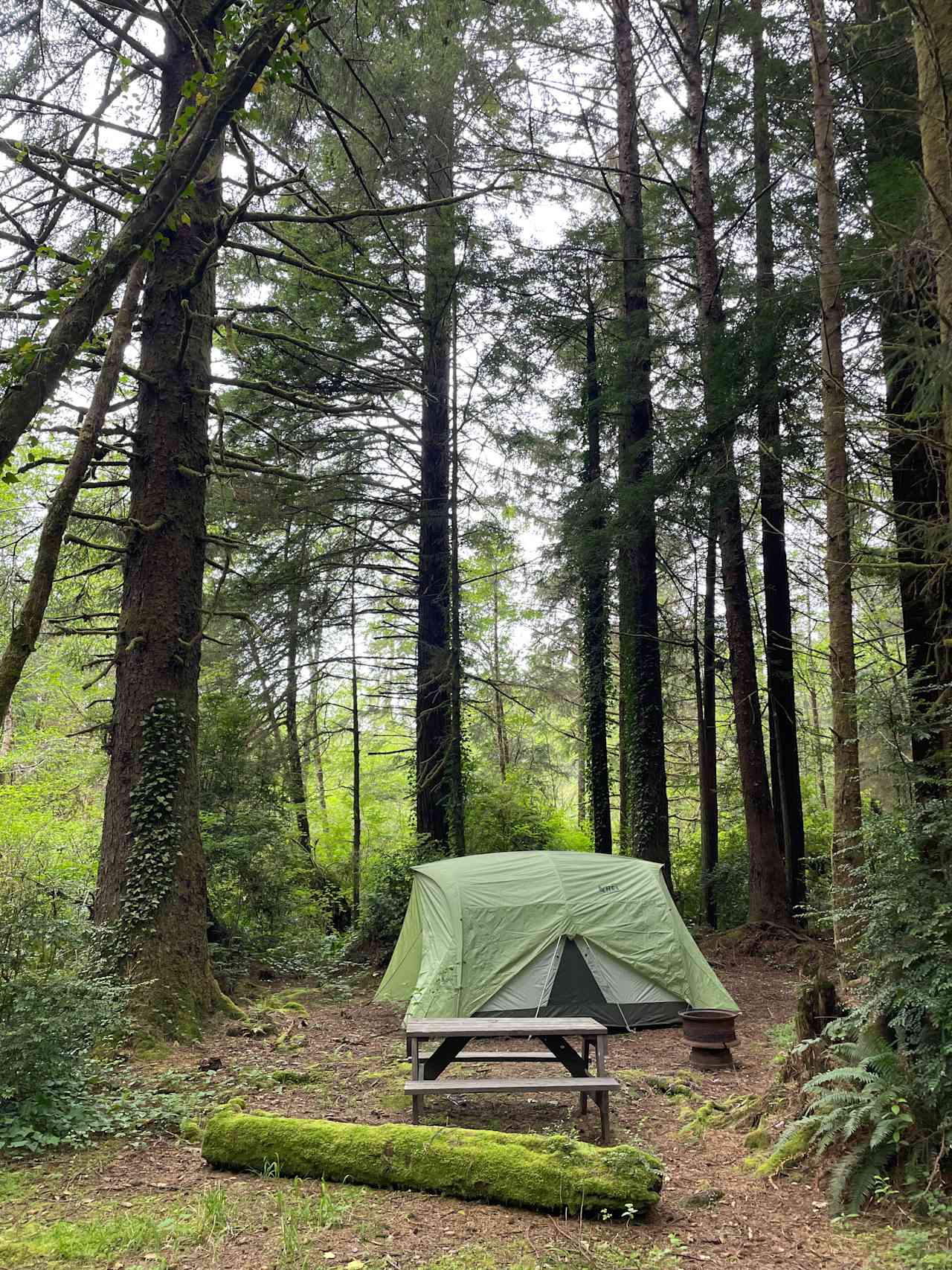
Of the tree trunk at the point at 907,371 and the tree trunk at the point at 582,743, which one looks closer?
the tree trunk at the point at 907,371

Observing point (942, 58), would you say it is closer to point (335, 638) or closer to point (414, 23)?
point (414, 23)

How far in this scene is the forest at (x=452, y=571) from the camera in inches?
161

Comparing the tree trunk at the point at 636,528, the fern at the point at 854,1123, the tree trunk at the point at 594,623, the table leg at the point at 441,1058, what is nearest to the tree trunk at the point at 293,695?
the tree trunk at the point at 594,623

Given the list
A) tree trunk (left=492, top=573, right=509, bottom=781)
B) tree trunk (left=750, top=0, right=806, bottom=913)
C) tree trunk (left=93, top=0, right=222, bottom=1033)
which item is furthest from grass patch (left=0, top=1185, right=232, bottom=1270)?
tree trunk (left=492, top=573, right=509, bottom=781)

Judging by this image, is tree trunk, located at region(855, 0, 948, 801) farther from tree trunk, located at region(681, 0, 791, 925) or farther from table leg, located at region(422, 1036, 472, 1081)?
table leg, located at region(422, 1036, 472, 1081)

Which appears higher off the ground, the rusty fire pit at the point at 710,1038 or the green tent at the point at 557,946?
the green tent at the point at 557,946

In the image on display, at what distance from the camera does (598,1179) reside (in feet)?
13.2

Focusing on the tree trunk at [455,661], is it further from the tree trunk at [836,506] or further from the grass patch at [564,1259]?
the grass patch at [564,1259]

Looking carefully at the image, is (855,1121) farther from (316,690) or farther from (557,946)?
(316,690)

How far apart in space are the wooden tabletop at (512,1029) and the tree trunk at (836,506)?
1809 mm

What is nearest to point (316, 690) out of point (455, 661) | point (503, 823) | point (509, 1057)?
point (503, 823)

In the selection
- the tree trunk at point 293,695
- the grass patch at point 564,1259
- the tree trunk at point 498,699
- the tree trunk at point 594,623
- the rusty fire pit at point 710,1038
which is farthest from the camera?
the tree trunk at point 498,699

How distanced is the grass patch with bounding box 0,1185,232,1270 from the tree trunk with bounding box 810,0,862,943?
162 inches

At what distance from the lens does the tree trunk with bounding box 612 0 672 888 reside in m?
12.3
